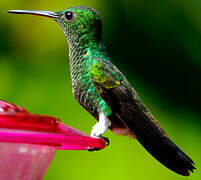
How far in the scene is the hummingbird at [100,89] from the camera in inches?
120

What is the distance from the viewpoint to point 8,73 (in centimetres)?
366

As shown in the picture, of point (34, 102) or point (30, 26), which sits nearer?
point (34, 102)

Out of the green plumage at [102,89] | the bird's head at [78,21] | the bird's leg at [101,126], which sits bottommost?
the bird's leg at [101,126]

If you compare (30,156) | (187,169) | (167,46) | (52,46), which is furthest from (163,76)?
(30,156)

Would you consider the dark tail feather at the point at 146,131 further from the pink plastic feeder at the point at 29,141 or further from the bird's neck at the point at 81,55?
the pink plastic feeder at the point at 29,141

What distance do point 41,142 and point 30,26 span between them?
2.19 m

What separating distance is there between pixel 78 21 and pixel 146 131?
874mm

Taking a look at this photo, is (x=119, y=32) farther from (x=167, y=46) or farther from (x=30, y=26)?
(x=30, y=26)

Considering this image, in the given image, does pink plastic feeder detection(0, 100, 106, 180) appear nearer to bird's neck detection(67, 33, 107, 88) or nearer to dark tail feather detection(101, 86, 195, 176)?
dark tail feather detection(101, 86, 195, 176)

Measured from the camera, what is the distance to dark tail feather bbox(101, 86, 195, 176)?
2955 millimetres

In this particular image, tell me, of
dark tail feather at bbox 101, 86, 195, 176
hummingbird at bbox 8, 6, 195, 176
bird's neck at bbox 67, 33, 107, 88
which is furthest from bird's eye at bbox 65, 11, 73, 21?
dark tail feather at bbox 101, 86, 195, 176

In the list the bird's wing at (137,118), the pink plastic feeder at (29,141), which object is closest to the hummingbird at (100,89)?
the bird's wing at (137,118)

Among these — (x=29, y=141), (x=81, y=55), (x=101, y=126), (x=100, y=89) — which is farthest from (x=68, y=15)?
(x=29, y=141)

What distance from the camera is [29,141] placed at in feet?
5.98
